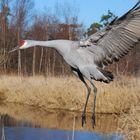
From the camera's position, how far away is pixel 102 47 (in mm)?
4090

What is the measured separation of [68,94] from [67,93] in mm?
66

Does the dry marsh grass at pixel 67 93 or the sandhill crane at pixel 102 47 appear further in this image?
the dry marsh grass at pixel 67 93

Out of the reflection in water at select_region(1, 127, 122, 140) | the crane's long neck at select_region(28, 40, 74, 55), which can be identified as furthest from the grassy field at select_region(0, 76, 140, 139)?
the crane's long neck at select_region(28, 40, 74, 55)

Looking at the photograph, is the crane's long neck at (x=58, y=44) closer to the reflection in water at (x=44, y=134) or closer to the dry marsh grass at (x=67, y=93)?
the reflection in water at (x=44, y=134)

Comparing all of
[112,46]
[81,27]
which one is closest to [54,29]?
[81,27]

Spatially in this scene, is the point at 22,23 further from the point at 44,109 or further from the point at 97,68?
the point at 97,68

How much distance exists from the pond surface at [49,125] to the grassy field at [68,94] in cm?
36

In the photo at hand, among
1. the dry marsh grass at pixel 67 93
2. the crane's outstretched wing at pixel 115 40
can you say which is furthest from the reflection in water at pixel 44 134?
the crane's outstretched wing at pixel 115 40

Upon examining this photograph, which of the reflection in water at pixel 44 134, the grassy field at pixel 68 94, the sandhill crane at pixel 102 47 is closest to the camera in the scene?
the sandhill crane at pixel 102 47

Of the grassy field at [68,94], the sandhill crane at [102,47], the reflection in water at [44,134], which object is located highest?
the sandhill crane at [102,47]

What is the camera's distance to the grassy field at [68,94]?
39.1 feet

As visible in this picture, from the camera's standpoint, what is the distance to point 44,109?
13.5 m

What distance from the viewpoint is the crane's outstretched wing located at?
13.0 ft

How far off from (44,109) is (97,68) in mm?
9496
